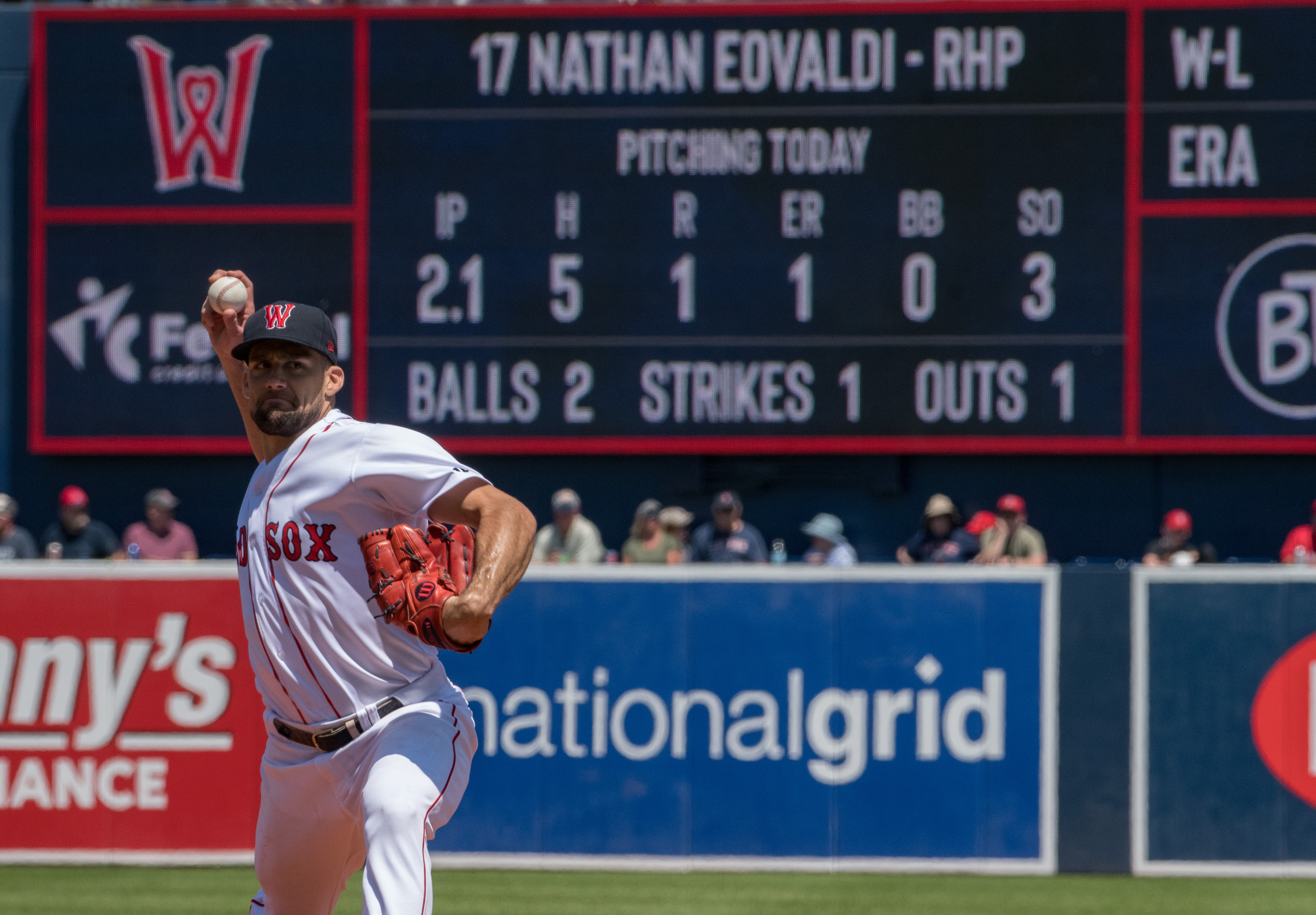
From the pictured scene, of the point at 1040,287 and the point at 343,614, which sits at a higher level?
the point at 1040,287

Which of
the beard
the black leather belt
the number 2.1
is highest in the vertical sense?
the number 2.1

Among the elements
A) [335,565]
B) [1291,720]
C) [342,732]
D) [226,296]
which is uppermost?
[226,296]

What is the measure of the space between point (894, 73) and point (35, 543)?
23.2ft

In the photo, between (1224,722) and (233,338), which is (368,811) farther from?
(1224,722)

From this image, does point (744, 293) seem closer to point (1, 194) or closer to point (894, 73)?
point (894, 73)

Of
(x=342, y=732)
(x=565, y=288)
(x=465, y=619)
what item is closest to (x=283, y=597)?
(x=342, y=732)

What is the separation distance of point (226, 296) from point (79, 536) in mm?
7835

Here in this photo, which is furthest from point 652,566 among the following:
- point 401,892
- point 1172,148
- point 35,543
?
point 35,543

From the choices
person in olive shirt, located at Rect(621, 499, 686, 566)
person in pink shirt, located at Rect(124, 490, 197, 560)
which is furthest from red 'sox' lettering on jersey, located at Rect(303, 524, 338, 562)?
person in pink shirt, located at Rect(124, 490, 197, 560)

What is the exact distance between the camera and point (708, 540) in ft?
35.8

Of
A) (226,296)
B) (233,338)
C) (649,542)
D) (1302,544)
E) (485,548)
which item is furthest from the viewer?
(649,542)

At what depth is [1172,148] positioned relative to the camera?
10758 millimetres

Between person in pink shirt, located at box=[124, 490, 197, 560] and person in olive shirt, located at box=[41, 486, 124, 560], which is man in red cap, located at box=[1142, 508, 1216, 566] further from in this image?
person in olive shirt, located at box=[41, 486, 124, 560]

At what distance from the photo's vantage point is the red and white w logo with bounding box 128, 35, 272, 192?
438 inches
